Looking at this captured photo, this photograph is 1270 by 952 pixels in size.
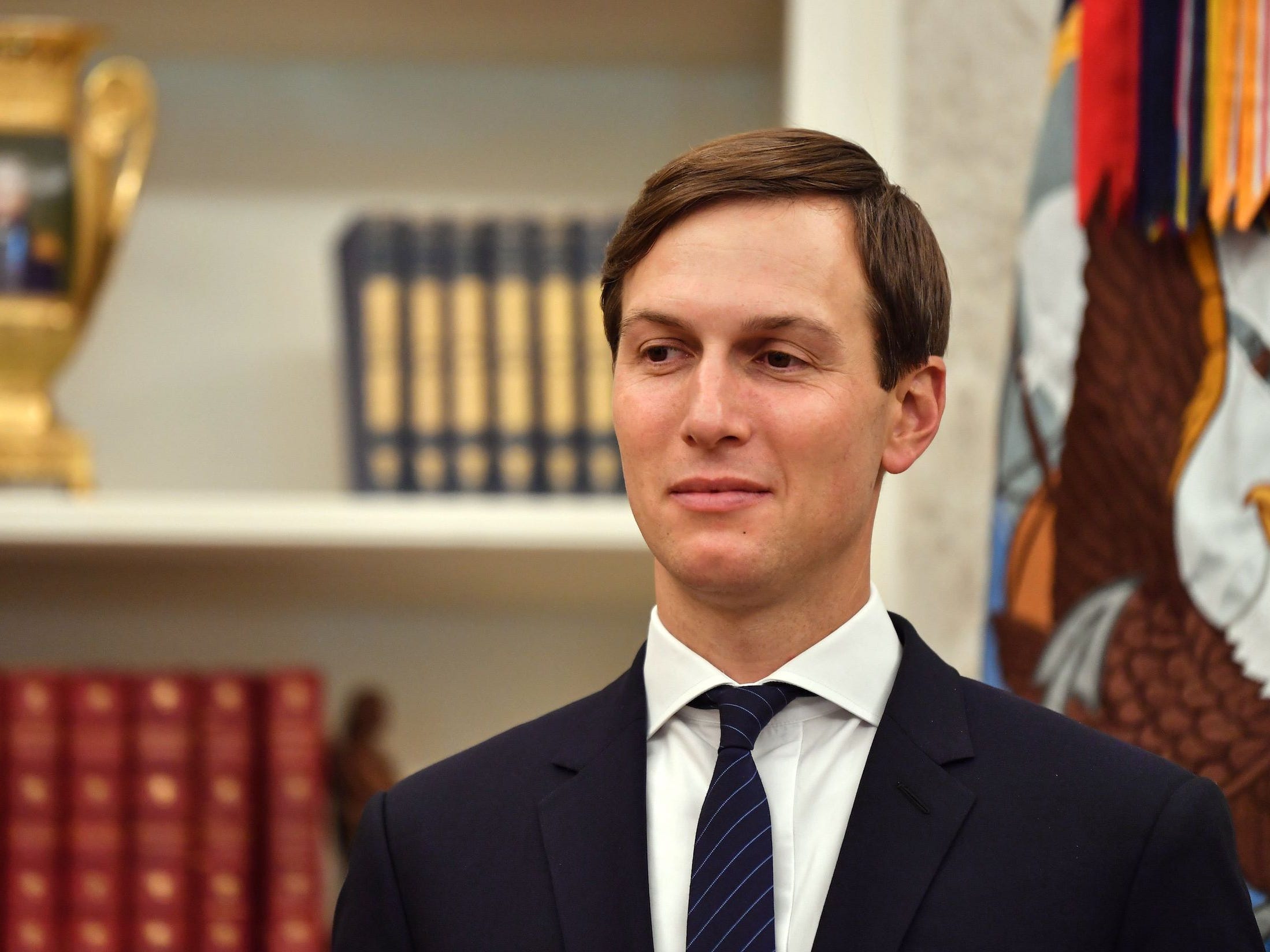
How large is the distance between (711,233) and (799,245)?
47 millimetres

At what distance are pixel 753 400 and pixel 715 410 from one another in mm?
22

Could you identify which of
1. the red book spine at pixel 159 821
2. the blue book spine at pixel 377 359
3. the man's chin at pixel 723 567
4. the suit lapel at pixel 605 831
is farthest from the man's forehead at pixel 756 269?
the red book spine at pixel 159 821

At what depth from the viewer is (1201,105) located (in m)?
1.09

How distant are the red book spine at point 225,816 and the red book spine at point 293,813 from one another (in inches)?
0.7

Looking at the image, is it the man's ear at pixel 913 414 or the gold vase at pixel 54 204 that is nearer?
the man's ear at pixel 913 414

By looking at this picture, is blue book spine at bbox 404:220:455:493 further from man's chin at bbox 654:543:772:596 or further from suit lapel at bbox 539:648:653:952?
man's chin at bbox 654:543:772:596

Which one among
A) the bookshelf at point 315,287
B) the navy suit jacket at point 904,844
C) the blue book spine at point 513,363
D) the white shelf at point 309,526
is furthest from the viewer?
the bookshelf at point 315,287

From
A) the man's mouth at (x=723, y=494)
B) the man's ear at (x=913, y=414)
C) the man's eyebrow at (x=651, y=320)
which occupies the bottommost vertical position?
the man's mouth at (x=723, y=494)

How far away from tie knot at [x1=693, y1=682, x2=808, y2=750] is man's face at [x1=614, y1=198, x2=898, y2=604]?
0.17ft

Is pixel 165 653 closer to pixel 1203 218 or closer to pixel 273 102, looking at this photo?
pixel 273 102

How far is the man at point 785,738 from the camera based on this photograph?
0.74 m

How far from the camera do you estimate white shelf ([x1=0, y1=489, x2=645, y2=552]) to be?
1419 mm

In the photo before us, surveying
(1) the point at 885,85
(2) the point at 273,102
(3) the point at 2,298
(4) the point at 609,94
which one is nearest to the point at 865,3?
(1) the point at 885,85

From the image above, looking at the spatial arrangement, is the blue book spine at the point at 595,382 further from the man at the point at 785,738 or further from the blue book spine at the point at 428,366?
the man at the point at 785,738
